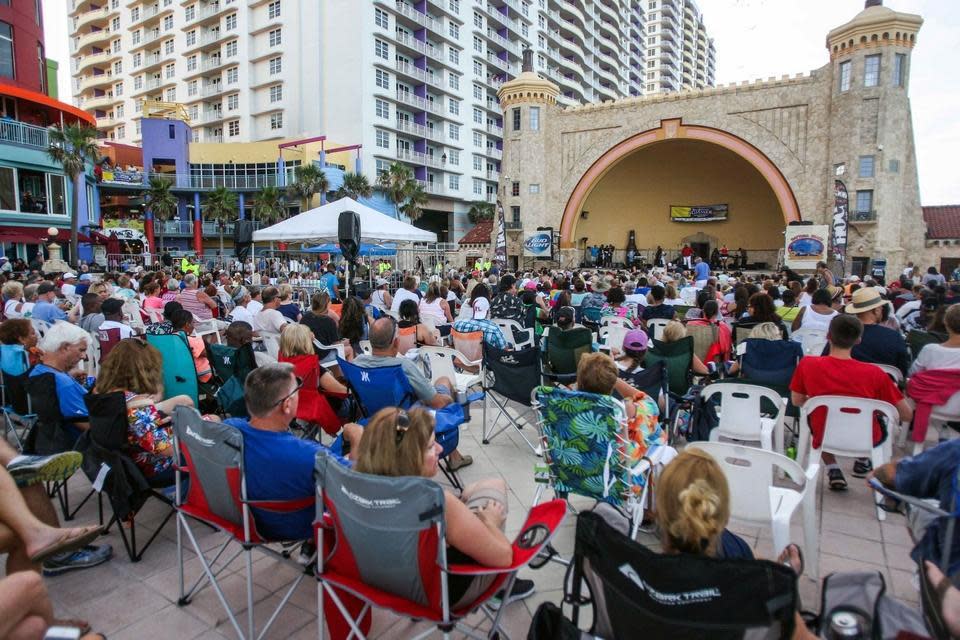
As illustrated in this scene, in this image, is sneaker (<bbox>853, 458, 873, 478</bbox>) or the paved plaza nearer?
the paved plaza

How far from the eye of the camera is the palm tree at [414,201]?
3834 centimetres

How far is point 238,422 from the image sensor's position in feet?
9.65

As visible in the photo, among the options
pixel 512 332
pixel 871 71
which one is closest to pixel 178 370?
pixel 512 332

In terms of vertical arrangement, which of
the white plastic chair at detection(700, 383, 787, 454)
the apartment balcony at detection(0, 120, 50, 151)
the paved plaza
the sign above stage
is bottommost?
the paved plaza

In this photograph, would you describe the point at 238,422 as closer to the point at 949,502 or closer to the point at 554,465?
the point at 554,465

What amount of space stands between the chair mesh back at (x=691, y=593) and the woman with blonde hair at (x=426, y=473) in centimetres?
52

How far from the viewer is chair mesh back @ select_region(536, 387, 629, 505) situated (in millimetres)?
3291

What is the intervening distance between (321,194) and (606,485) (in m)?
36.3

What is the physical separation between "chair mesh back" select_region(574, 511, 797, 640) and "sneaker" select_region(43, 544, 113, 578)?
129 inches

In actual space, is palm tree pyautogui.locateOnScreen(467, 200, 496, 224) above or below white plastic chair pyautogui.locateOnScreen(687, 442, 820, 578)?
above

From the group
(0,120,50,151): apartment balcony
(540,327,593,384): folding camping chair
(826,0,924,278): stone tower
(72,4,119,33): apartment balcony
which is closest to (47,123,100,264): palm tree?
(0,120,50,151): apartment balcony

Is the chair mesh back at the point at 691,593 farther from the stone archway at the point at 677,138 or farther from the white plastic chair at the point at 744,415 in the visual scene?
the stone archway at the point at 677,138

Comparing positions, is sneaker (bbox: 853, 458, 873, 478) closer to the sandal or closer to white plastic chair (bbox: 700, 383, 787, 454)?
the sandal

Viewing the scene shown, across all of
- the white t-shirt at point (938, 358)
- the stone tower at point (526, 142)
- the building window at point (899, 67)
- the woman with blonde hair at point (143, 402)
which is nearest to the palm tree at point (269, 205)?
the stone tower at point (526, 142)
